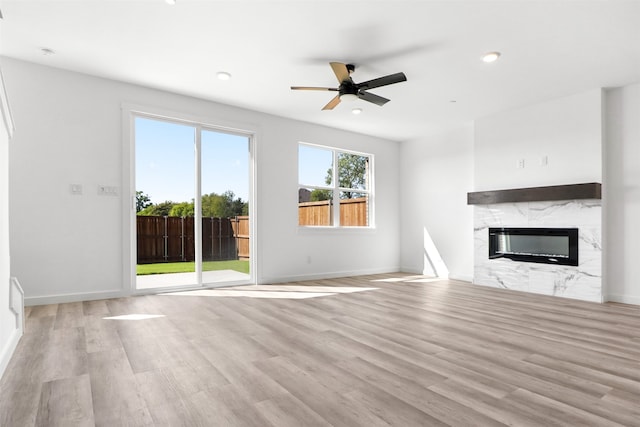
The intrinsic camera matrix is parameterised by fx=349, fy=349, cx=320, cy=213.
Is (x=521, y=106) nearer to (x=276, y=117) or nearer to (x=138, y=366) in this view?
(x=276, y=117)

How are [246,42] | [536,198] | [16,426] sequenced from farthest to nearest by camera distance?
[536,198]
[246,42]
[16,426]

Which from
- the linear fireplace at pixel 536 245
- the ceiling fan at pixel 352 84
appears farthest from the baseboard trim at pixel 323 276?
the ceiling fan at pixel 352 84

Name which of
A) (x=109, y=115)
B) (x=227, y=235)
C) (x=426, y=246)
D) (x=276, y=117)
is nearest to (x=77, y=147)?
(x=109, y=115)

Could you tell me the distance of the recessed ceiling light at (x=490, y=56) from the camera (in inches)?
139

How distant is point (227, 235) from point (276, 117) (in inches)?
80.4

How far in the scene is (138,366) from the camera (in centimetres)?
217

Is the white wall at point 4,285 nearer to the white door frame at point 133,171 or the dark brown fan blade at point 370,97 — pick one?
the white door frame at point 133,171

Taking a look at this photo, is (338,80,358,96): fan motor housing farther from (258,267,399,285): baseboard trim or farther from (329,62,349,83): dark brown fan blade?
(258,267,399,285): baseboard trim

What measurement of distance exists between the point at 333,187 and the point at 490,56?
342cm

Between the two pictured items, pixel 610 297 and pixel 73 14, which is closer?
pixel 73 14

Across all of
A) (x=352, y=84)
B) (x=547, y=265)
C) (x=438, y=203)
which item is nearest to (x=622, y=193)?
(x=547, y=265)

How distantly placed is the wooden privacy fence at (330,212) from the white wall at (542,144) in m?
2.11

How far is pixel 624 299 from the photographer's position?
14.1 ft

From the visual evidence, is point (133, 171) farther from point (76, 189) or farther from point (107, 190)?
point (76, 189)
